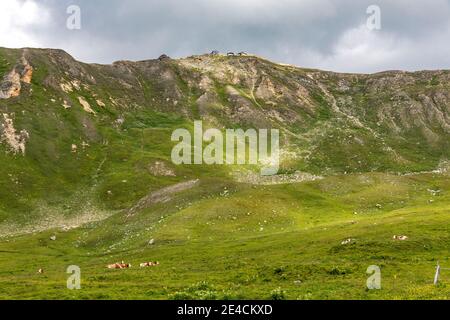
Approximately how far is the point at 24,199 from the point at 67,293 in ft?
275

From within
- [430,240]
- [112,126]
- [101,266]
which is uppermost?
[112,126]

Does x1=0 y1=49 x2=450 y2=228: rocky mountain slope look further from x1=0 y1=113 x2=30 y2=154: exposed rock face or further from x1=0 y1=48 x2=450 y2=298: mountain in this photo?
x1=0 y1=48 x2=450 y2=298: mountain

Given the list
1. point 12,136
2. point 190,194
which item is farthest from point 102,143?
point 190,194

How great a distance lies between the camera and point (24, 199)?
4491 inches

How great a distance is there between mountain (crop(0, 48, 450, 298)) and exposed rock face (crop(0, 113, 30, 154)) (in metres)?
0.54

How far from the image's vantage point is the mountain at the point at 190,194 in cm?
5069

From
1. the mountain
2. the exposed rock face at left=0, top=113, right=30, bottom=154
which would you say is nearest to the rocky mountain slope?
the exposed rock face at left=0, top=113, right=30, bottom=154

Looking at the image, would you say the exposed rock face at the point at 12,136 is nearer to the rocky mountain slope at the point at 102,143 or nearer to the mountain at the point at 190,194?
the rocky mountain slope at the point at 102,143

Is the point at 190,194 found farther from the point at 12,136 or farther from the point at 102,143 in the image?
the point at 102,143

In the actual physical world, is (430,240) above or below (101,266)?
above

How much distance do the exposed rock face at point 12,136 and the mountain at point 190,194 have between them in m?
0.54

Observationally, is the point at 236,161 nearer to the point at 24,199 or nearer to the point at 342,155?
the point at 342,155
